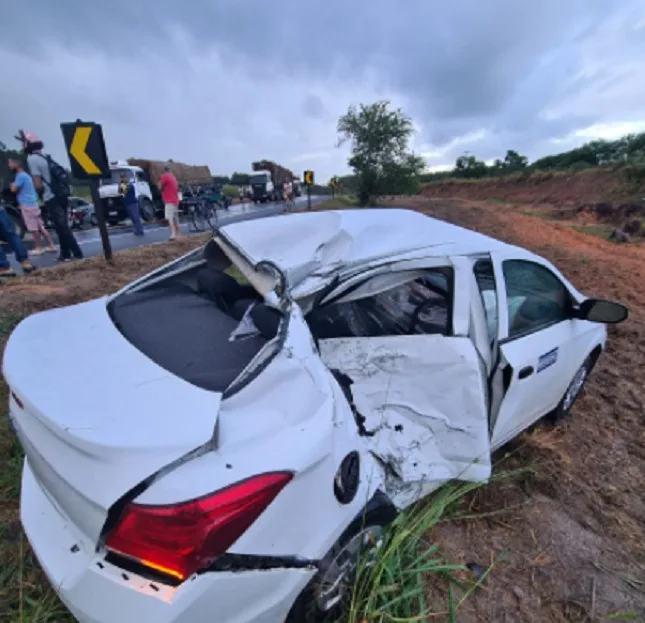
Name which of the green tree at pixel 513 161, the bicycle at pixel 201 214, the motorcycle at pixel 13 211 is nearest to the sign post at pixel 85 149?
the motorcycle at pixel 13 211

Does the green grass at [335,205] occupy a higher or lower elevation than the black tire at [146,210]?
lower

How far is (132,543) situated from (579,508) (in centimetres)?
249

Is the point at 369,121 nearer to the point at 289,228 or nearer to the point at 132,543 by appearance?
the point at 289,228

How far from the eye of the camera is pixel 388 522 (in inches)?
62.1

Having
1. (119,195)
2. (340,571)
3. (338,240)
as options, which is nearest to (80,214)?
(119,195)

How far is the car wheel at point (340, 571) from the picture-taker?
1312 mm

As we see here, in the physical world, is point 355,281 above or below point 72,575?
above

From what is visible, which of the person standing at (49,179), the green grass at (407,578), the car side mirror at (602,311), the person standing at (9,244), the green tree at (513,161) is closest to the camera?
the green grass at (407,578)

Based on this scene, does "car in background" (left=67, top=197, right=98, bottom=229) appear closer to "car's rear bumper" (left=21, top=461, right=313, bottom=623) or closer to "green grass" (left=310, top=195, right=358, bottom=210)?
"green grass" (left=310, top=195, right=358, bottom=210)

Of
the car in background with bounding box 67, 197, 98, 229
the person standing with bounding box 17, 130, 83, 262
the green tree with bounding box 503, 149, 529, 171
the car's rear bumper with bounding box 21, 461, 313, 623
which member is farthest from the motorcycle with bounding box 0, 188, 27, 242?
the green tree with bounding box 503, 149, 529, 171

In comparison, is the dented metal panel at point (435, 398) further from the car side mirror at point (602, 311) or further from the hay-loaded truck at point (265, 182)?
the hay-loaded truck at point (265, 182)

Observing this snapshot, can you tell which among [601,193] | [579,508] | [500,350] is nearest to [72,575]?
[500,350]

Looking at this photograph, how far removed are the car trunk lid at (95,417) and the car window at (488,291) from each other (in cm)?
152

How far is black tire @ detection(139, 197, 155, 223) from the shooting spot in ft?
54.7
